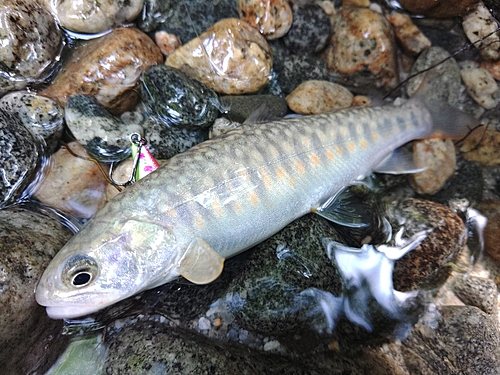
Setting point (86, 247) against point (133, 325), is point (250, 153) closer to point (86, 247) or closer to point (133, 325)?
point (86, 247)

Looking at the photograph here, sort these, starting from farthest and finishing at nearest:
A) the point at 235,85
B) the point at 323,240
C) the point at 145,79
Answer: the point at 235,85 < the point at 145,79 < the point at 323,240

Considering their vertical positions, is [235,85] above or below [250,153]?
above

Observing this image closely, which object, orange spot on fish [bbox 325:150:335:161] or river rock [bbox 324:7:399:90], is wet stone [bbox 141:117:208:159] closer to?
orange spot on fish [bbox 325:150:335:161]

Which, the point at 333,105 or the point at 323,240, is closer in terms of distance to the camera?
the point at 323,240

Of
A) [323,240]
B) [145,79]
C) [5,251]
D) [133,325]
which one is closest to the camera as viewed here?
[5,251]

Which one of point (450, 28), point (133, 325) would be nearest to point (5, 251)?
point (133, 325)

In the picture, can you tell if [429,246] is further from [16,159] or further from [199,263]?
[16,159]


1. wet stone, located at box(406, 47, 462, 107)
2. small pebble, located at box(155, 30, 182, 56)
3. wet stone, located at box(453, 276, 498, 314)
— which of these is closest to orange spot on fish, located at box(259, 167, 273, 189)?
small pebble, located at box(155, 30, 182, 56)

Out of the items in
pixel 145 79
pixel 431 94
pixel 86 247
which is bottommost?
pixel 431 94

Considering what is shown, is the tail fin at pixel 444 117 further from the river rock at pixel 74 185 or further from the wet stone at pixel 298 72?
the river rock at pixel 74 185
